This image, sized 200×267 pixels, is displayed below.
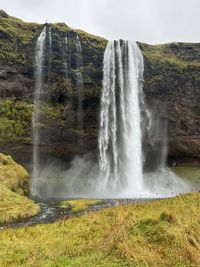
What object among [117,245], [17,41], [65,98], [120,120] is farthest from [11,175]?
[17,41]

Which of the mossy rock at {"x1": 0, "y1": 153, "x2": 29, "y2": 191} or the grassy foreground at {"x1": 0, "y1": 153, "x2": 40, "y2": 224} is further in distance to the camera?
the mossy rock at {"x1": 0, "y1": 153, "x2": 29, "y2": 191}

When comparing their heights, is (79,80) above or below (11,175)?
above

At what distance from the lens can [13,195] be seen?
39031 mm

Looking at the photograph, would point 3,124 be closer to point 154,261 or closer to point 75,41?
point 75,41

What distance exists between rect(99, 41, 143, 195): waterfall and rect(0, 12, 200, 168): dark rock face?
1739 millimetres

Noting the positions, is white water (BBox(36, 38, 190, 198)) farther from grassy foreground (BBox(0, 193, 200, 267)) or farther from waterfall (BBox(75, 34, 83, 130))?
grassy foreground (BBox(0, 193, 200, 267))

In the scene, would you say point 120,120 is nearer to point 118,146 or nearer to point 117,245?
point 118,146

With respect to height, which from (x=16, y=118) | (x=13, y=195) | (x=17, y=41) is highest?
(x=17, y=41)

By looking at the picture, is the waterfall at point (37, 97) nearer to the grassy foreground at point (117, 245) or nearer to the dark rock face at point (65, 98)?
the dark rock face at point (65, 98)

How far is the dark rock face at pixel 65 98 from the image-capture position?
7469 cm

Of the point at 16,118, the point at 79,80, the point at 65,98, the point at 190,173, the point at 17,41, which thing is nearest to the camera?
the point at 79,80

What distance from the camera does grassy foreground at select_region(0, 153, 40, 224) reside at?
31212mm

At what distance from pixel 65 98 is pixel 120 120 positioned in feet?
36.3

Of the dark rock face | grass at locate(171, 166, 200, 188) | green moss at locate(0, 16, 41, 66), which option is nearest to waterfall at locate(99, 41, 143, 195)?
the dark rock face
